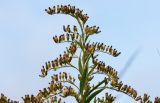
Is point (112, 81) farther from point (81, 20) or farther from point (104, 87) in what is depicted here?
point (81, 20)

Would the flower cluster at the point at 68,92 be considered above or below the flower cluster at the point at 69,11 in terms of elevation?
below

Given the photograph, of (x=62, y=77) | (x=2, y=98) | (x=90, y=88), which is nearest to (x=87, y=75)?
(x=90, y=88)

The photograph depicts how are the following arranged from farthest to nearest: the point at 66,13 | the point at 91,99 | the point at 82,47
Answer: the point at 66,13 → the point at 82,47 → the point at 91,99

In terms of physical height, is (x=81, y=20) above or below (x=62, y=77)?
above

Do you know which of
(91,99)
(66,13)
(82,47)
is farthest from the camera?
(66,13)

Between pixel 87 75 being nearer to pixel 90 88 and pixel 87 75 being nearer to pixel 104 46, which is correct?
pixel 90 88

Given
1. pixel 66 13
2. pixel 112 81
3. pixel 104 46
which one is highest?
pixel 66 13

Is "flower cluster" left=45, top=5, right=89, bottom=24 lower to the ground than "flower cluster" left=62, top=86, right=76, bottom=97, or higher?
higher

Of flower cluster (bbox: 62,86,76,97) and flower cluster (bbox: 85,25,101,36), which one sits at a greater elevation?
flower cluster (bbox: 85,25,101,36)

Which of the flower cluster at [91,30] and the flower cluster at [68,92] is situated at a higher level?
the flower cluster at [91,30]

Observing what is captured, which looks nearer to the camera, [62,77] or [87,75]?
[87,75]
